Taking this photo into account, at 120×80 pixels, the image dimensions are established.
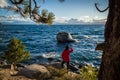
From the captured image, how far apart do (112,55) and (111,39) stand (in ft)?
0.80

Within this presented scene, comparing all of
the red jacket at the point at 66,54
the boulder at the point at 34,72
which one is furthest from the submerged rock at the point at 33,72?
the red jacket at the point at 66,54

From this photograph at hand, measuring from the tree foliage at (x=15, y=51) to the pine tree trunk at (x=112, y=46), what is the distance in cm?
1510

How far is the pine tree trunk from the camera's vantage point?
176 inches

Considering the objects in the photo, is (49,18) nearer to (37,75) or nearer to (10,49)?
(37,75)

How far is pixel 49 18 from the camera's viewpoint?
8633 millimetres

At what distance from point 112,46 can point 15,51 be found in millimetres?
15682

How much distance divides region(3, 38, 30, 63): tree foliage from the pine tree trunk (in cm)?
1510

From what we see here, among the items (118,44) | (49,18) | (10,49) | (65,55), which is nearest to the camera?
(118,44)

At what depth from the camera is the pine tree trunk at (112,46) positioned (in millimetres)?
4480

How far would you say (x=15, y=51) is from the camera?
778 inches

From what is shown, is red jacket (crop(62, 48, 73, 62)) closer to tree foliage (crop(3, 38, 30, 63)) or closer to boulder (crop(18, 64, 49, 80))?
boulder (crop(18, 64, 49, 80))

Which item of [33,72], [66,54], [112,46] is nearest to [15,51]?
[33,72]

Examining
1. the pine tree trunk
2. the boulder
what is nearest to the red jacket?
the boulder

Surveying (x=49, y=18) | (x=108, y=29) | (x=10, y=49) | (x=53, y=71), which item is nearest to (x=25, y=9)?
(x=49, y=18)
